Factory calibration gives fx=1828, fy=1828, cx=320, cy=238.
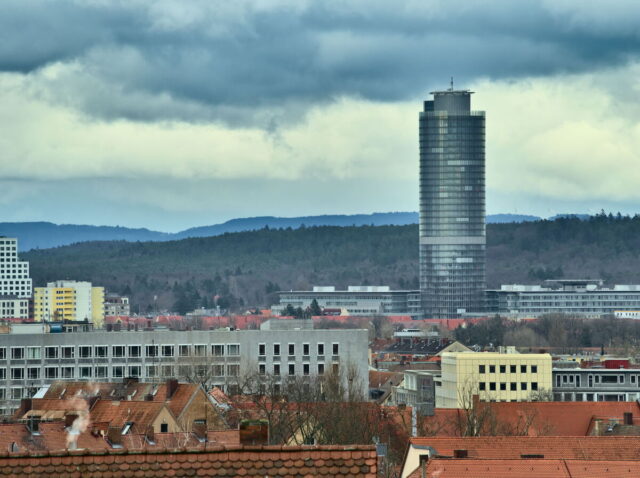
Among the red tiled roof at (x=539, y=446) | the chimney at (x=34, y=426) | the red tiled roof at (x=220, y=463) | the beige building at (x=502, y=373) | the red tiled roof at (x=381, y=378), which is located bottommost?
the red tiled roof at (x=381, y=378)

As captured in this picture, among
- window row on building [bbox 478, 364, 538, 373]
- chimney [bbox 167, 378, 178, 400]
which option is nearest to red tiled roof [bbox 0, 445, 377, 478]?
chimney [bbox 167, 378, 178, 400]

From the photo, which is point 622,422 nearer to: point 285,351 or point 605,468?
point 605,468

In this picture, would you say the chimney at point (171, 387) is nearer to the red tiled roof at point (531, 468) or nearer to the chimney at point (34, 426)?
the chimney at point (34, 426)

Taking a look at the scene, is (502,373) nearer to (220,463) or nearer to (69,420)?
(69,420)

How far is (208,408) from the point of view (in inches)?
2990

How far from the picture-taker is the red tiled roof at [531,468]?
43.0 meters

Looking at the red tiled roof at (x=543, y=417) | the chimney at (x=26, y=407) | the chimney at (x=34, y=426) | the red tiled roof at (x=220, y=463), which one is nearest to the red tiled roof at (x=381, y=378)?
the red tiled roof at (x=543, y=417)

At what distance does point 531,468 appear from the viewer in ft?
144

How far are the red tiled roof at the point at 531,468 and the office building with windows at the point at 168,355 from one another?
8226cm

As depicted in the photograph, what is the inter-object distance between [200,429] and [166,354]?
68560 millimetres

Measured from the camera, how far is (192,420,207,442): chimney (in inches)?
2361

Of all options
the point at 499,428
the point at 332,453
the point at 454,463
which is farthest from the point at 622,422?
the point at 332,453

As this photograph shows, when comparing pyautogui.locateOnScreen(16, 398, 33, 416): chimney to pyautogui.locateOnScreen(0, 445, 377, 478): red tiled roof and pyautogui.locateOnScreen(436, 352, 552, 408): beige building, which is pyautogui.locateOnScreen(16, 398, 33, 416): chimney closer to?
pyautogui.locateOnScreen(0, 445, 377, 478): red tiled roof

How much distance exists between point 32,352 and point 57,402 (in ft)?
181
